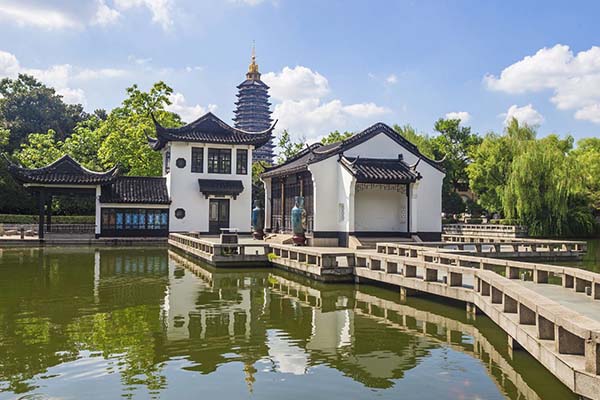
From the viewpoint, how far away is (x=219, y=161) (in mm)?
31984

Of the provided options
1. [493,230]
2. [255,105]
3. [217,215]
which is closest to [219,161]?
[217,215]

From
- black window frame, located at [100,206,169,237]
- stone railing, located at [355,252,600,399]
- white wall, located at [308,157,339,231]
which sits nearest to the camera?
stone railing, located at [355,252,600,399]

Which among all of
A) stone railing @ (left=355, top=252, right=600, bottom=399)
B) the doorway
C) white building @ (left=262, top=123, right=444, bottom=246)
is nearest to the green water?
stone railing @ (left=355, top=252, right=600, bottom=399)

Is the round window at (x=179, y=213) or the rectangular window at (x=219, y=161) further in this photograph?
the rectangular window at (x=219, y=161)

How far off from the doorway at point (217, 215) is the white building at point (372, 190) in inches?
358

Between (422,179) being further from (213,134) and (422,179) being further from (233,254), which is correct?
(213,134)

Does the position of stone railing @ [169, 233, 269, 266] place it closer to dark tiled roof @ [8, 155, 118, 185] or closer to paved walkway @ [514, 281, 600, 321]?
paved walkway @ [514, 281, 600, 321]

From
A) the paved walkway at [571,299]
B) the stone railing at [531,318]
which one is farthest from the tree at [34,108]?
the paved walkway at [571,299]

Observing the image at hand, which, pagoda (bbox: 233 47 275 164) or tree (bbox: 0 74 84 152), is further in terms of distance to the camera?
pagoda (bbox: 233 47 275 164)

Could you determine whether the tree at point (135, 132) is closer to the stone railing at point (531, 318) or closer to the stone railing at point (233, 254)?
the stone railing at point (233, 254)

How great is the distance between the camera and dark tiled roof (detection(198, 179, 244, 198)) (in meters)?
30.9

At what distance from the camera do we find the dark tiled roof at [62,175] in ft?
90.9

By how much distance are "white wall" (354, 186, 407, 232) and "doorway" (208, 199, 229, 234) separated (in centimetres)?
1153

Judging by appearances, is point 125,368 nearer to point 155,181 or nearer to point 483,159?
point 155,181
